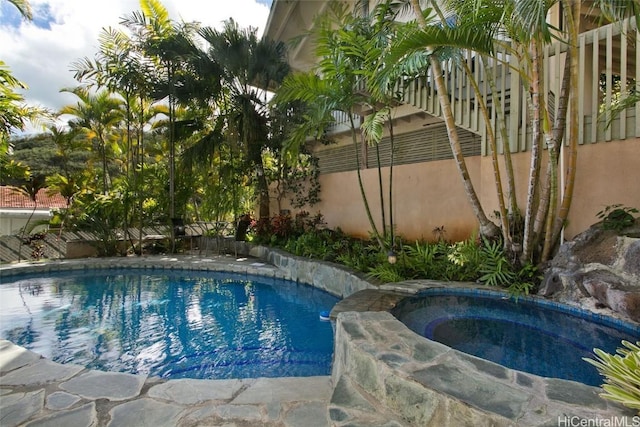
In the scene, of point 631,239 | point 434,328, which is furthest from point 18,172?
point 631,239

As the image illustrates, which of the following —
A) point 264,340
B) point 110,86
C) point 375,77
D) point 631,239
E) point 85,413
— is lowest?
point 264,340

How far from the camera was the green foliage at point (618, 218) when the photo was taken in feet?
12.5

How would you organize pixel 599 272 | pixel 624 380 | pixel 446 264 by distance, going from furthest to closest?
1. pixel 446 264
2. pixel 599 272
3. pixel 624 380

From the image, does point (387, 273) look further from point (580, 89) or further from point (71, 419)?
point (71, 419)

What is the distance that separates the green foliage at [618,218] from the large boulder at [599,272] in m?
0.05

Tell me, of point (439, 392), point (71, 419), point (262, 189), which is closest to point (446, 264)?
point (439, 392)

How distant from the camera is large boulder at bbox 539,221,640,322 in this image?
319 centimetres

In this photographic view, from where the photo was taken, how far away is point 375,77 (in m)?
4.20

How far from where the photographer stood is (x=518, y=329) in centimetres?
328

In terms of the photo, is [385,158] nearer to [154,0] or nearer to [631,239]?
Answer: [631,239]

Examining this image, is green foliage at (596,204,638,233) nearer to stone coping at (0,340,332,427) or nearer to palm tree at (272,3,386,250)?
palm tree at (272,3,386,250)

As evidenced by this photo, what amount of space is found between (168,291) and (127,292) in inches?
30.2

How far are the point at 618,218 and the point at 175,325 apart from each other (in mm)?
5710

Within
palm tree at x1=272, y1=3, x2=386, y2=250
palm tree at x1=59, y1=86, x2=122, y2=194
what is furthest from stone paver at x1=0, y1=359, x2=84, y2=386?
palm tree at x1=59, y1=86, x2=122, y2=194
